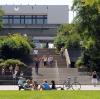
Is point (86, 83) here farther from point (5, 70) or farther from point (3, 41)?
point (3, 41)

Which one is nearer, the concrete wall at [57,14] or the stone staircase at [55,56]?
the stone staircase at [55,56]

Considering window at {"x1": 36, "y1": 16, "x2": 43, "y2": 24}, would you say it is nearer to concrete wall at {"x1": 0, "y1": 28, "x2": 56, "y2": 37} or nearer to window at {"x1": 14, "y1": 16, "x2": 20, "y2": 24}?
window at {"x1": 14, "y1": 16, "x2": 20, "y2": 24}

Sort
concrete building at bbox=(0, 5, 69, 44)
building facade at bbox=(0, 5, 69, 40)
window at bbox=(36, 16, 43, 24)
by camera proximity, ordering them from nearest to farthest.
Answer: concrete building at bbox=(0, 5, 69, 44) → building facade at bbox=(0, 5, 69, 40) → window at bbox=(36, 16, 43, 24)

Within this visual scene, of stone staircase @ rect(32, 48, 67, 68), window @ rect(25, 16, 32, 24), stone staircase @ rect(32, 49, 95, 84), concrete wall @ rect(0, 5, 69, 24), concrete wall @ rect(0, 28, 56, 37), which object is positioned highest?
concrete wall @ rect(0, 5, 69, 24)

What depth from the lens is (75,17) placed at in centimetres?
6500

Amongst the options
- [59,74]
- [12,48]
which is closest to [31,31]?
[12,48]

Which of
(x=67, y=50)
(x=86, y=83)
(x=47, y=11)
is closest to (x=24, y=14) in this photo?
(x=47, y=11)

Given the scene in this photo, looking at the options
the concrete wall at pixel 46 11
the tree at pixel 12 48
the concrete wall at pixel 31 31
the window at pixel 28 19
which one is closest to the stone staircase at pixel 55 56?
the tree at pixel 12 48

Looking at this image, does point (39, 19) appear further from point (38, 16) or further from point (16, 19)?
point (16, 19)

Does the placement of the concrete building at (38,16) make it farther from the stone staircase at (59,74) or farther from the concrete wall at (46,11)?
the stone staircase at (59,74)

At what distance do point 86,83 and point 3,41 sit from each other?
1677 centimetres

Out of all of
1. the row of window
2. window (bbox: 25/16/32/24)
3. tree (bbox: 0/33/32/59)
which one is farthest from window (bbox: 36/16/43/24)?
tree (bbox: 0/33/32/59)

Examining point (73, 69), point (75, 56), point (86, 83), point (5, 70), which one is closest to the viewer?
point (86, 83)

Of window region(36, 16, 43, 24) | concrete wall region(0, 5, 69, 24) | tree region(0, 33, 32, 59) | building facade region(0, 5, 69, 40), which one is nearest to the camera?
tree region(0, 33, 32, 59)
